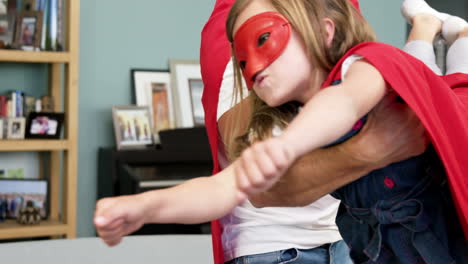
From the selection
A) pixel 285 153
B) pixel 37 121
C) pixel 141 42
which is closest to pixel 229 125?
pixel 285 153

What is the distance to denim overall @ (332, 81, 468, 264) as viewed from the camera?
85cm

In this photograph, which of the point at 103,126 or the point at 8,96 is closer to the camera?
the point at 8,96

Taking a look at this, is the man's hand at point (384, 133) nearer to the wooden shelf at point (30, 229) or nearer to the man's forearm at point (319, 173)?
the man's forearm at point (319, 173)

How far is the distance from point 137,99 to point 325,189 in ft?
8.70

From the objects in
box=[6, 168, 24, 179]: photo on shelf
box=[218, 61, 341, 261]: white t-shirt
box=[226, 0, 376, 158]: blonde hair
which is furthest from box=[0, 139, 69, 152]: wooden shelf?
box=[226, 0, 376, 158]: blonde hair

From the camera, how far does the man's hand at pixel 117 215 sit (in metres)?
0.56

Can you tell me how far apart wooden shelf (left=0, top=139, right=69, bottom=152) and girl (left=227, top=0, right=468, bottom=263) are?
88.6 inches

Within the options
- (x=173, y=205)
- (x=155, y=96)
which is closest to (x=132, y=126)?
(x=155, y=96)

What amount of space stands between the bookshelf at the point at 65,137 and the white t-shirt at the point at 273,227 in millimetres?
1934

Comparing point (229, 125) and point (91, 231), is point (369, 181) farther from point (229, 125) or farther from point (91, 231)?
point (91, 231)

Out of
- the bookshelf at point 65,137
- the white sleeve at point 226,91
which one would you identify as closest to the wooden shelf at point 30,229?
the bookshelf at point 65,137

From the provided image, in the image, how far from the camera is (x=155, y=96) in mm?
3412

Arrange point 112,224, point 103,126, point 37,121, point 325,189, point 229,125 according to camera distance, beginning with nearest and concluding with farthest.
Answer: point 112,224 < point 325,189 < point 229,125 < point 37,121 < point 103,126

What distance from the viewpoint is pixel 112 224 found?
0.57 metres
